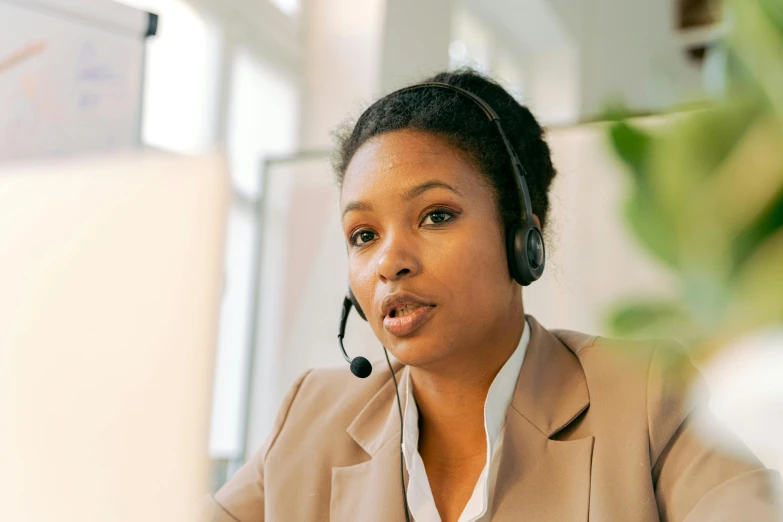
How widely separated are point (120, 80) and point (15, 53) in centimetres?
27

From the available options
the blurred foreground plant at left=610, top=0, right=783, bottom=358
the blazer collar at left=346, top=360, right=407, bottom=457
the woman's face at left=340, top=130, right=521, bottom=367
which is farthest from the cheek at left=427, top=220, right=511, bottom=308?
the blurred foreground plant at left=610, top=0, right=783, bottom=358

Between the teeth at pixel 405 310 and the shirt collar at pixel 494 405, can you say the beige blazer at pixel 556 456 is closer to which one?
the shirt collar at pixel 494 405

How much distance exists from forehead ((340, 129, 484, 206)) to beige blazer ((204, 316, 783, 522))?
0.87 ft

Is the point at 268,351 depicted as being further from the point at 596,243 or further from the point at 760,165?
the point at 760,165

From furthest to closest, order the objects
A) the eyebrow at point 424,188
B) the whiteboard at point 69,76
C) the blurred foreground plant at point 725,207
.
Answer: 1. the whiteboard at point 69,76
2. the eyebrow at point 424,188
3. the blurred foreground plant at point 725,207

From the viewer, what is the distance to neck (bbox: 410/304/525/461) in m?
1.04

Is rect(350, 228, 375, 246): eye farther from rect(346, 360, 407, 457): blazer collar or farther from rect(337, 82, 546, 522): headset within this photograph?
rect(346, 360, 407, 457): blazer collar

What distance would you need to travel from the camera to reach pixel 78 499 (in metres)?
0.37

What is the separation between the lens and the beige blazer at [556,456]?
0.89m

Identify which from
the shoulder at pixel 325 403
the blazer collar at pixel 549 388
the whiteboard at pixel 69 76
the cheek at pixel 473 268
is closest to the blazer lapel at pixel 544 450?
the blazer collar at pixel 549 388

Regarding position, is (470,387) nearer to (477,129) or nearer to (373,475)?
(373,475)

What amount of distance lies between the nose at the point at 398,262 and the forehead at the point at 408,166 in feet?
0.26

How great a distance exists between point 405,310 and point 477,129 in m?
0.27

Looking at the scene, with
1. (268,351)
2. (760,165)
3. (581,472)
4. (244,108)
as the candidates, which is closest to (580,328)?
(581,472)
